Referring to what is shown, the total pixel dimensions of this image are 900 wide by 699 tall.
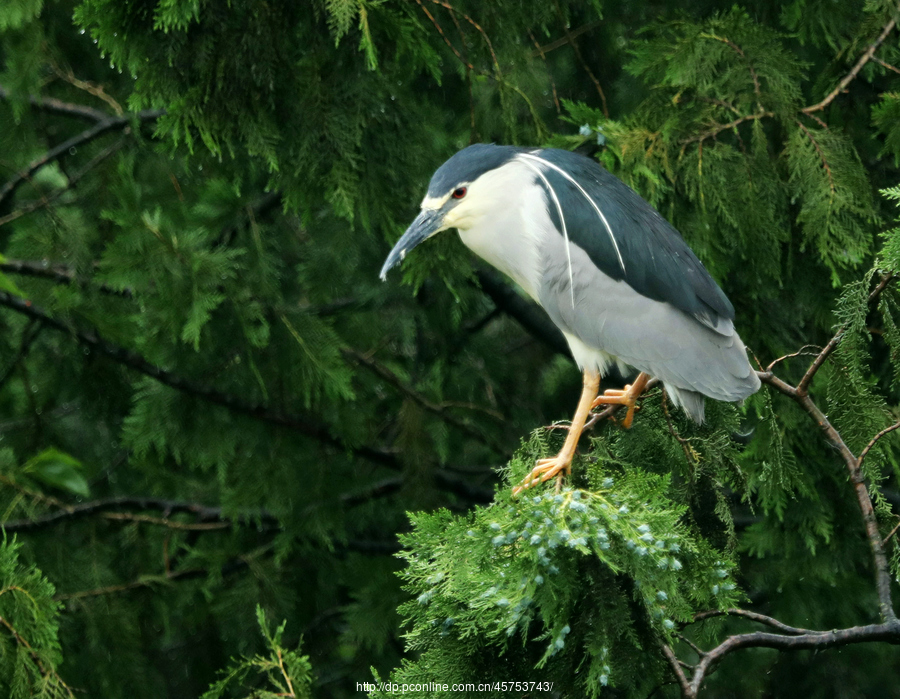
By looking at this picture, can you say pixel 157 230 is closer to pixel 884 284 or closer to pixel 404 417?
Result: pixel 404 417

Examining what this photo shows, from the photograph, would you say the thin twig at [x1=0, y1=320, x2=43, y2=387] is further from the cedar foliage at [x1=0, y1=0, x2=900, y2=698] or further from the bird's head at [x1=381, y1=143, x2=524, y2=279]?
the bird's head at [x1=381, y1=143, x2=524, y2=279]

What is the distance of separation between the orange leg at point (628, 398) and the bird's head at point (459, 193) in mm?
635

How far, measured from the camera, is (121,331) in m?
3.29

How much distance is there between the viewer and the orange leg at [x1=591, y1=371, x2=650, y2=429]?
2443 mm

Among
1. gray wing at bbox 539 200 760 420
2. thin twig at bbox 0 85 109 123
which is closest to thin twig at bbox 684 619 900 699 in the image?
gray wing at bbox 539 200 760 420

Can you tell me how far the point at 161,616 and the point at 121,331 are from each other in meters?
1.29

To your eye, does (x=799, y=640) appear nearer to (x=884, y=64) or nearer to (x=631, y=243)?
(x=631, y=243)

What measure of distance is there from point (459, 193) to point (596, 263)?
44 cm

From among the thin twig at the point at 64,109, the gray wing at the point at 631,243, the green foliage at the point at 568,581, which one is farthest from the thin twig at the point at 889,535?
the thin twig at the point at 64,109

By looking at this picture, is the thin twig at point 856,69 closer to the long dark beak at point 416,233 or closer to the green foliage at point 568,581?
the long dark beak at point 416,233

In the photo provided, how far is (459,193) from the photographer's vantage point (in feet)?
8.54

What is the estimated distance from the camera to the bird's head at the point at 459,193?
257 cm

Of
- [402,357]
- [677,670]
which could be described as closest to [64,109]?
[402,357]

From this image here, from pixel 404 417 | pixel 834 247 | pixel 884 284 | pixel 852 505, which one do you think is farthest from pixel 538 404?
pixel 884 284
